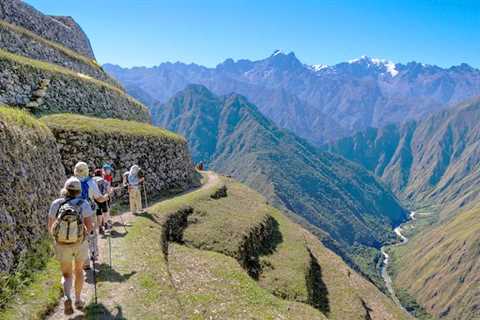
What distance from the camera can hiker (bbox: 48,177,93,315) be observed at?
14047mm

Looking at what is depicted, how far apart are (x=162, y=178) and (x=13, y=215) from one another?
3191cm

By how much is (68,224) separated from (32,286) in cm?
495

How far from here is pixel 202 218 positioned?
4309 centimetres

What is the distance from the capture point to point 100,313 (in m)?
16.3

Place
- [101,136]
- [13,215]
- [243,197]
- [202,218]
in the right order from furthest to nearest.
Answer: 1. [243,197]
2. [202,218]
3. [101,136]
4. [13,215]

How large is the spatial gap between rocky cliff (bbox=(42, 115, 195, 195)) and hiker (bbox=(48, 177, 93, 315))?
64.1 ft

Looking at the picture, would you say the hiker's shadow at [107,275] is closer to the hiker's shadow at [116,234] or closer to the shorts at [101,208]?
the shorts at [101,208]

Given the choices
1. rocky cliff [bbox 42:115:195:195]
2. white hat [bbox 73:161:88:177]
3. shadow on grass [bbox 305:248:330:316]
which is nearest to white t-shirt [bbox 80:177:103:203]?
white hat [bbox 73:161:88:177]

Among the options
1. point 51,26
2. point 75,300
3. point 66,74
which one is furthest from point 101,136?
point 51,26

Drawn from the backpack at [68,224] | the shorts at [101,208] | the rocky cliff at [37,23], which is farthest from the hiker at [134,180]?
the rocky cliff at [37,23]

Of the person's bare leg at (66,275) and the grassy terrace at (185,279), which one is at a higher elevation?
the person's bare leg at (66,275)

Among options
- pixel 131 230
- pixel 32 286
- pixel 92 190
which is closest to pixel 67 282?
pixel 32 286

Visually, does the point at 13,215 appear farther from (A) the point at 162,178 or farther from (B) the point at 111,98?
(B) the point at 111,98

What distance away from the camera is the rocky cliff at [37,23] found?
187ft
